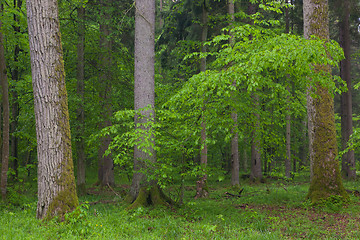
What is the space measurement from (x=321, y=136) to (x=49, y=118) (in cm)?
715

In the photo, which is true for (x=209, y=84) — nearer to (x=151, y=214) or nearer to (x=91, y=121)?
(x=151, y=214)

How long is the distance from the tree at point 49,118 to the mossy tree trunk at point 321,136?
6490 millimetres

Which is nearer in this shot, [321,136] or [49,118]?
[49,118]

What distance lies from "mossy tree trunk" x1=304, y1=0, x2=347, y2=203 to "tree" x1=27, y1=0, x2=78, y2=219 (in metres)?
6.49

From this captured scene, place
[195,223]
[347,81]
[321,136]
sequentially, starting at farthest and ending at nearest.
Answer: [347,81]
[321,136]
[195,223]

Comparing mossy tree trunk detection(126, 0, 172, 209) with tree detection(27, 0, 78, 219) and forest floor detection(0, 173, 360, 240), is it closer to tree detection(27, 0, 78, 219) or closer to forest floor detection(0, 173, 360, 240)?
forest floor detection(0, 173, 360, 240)

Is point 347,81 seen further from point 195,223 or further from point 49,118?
point 49,118

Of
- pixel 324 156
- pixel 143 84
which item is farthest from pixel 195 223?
pixel 324 156

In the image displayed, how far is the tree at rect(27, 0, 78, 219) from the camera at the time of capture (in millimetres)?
5988

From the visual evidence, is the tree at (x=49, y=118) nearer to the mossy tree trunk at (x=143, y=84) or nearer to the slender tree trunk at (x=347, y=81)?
the mossy tree trunk at (x=143, y=84)

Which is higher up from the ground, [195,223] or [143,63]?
[143,63]

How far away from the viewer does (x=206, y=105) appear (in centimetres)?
767

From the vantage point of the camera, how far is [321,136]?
8.45m

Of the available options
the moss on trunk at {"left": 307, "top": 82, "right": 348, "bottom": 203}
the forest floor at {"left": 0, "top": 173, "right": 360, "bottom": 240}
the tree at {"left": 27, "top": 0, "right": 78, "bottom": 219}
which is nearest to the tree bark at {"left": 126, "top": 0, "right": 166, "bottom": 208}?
the forest floor at {"left": 0, "top": 173, "right": 360, "bottom": 240}
